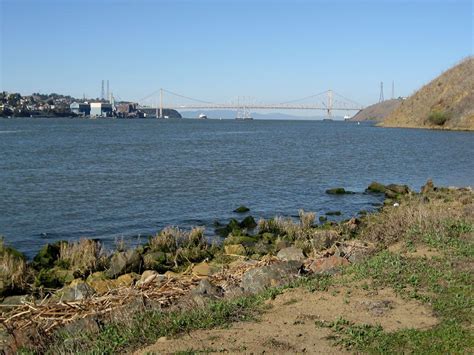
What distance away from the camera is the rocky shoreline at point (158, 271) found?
803 centimetres

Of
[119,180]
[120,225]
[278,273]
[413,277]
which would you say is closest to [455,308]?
[413,277]

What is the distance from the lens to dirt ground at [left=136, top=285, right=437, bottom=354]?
6.27 metres

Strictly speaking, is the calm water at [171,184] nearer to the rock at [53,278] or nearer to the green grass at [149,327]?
the rock at [53,278]

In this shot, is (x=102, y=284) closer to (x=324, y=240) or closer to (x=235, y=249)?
(x=235, y=249)

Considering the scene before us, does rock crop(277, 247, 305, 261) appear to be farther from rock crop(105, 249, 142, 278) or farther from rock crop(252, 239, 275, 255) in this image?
rock crop(105, 249, 142, 278)

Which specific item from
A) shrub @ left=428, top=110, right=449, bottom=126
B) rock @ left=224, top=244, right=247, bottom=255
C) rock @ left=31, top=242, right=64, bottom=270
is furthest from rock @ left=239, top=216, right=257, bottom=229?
shrub @ left=428, top=110, right=449, bottom=126

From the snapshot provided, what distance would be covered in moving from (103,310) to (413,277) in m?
4.55

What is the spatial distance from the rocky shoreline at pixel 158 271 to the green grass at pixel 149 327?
28 cm

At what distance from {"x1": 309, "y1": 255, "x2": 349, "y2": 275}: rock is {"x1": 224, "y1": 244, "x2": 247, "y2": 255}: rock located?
408 cm

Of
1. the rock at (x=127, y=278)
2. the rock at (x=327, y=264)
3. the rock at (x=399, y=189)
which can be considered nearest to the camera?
the rock at (x=327, y=264)

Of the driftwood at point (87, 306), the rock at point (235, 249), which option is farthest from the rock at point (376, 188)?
the driftwood at point (87, 306)

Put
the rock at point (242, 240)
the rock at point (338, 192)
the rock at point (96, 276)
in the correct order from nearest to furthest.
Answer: the rock at point (96, 276), the rock at point (242, 240), the rock at point (338, 192)

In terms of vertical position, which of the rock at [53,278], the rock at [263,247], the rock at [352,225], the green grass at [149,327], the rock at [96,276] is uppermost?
the green grass at [149,327]

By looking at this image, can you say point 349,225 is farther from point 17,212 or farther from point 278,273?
point 17,212
